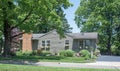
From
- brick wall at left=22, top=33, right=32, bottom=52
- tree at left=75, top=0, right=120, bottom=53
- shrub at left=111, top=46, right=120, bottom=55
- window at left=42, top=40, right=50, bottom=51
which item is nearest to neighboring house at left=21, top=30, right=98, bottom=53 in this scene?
window at left=42, top=40, right=50, bottom=51

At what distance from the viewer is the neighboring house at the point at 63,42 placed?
156 ft

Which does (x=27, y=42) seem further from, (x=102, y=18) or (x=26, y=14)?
(x=102, y=18)

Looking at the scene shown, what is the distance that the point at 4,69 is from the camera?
1620cm

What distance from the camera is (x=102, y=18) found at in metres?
61.3

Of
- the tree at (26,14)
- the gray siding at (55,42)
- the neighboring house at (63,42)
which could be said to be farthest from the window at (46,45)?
the tree at (26,14)

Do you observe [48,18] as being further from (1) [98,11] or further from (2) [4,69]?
(1) [98,11]

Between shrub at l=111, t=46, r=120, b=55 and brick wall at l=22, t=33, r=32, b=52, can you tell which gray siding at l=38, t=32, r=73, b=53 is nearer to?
brick wall at l=22, t=33, r=32, b=52

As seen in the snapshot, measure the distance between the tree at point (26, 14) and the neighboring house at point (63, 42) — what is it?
11297 mm

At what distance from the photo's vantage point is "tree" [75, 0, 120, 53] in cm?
6109

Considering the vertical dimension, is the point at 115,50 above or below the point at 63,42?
below

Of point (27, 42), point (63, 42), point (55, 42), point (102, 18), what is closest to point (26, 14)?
point (63, 42)

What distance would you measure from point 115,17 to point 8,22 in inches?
1274

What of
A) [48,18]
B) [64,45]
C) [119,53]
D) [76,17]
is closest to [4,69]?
[48,18]

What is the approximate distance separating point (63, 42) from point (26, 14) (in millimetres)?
14289
